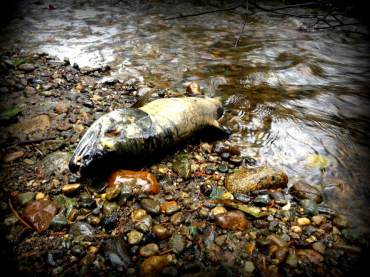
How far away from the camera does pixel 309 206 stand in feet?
8.51

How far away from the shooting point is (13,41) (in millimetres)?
6238

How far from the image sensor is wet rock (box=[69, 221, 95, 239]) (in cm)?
219

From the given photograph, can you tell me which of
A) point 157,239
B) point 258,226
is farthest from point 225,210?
point 157,239

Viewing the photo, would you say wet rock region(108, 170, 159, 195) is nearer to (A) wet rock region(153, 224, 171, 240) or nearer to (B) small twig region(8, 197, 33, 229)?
(A) wet rock region(153, 224, 171, 240)

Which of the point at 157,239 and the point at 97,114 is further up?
the point at 97,114

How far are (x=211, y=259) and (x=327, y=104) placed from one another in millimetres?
3723

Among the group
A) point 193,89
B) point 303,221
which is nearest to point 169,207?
point 303,221

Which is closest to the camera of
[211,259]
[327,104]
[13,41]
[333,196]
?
[211,259]

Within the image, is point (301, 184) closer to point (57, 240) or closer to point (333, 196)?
point (333, 196)

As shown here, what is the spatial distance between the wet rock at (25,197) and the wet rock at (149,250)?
1138 millimetres

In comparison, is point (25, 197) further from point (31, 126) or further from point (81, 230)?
point (31, 126)

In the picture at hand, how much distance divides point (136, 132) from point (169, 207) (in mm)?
794

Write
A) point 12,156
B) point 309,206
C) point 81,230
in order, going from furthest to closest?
point 12,156 → point 309,206 → point 81,230

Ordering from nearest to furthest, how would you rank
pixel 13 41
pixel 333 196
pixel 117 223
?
1. pixel 117 223
2. pixel 333 196
3. pixel 13 41
